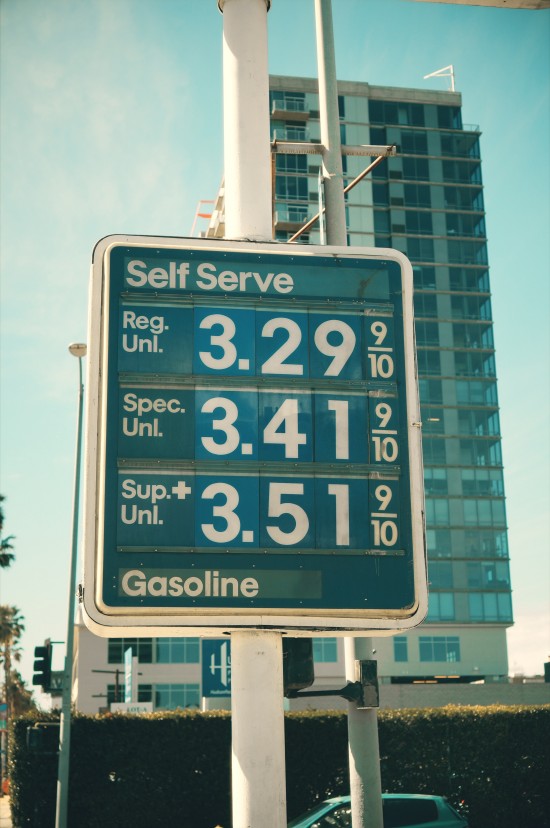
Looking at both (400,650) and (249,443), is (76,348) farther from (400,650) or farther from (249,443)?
(400,650)

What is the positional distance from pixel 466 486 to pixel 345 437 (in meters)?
98.1

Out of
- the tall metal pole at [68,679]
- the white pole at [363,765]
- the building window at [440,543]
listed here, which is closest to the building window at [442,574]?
the building window at [440,543]

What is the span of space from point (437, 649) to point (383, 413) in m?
95.8

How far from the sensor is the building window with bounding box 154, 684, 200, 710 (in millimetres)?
76375

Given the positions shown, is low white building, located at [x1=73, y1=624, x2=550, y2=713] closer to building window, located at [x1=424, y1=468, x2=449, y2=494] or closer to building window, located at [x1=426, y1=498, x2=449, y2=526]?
building window, located at [x1=426, y1=498, x2=449, y2=526]

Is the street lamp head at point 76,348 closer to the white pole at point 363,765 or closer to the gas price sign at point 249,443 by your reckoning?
the white pole at point 363,765

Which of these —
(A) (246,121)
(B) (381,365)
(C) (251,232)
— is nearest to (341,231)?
(A) (246,121)

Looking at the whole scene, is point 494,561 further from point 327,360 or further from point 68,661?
point 327,360

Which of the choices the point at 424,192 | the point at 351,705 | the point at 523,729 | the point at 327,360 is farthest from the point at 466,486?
the point at 327,360

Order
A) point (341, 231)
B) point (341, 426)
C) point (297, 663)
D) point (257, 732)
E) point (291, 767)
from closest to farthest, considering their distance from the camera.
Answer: point (257, 732)
point (341, 426)
point (297, 663)
point (341, 231)
point (291, 767)

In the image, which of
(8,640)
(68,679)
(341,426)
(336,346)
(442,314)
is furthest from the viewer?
(442,314)

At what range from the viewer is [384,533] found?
4.39 metres

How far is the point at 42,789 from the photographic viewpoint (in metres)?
25.0

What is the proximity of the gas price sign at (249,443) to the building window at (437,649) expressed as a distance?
9511 cm
